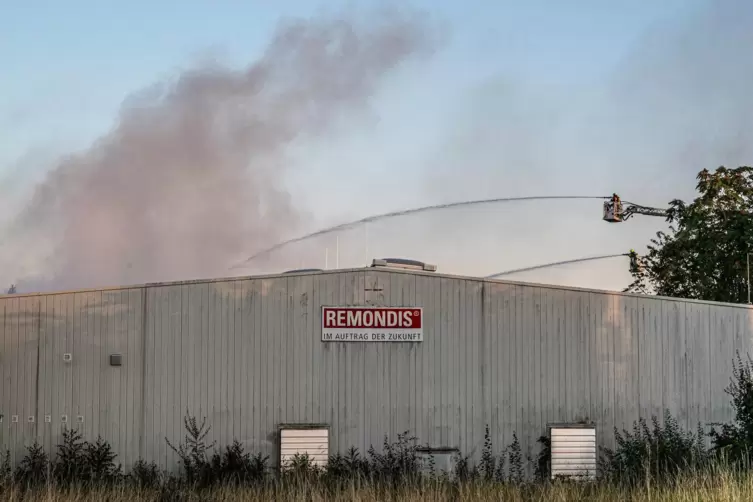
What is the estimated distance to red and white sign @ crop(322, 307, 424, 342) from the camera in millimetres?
19812

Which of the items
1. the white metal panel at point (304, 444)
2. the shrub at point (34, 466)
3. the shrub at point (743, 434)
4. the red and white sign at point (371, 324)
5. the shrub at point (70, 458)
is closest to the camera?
the shrub at point (743, 434)

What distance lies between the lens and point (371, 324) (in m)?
19.9

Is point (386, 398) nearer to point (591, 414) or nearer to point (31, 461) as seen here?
A: point (591, 414)

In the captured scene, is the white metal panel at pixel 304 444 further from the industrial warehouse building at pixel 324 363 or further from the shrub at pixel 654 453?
the shrub at pixel 654 453

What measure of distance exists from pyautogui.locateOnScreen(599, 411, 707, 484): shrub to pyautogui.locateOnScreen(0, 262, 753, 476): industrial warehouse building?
1.30ft

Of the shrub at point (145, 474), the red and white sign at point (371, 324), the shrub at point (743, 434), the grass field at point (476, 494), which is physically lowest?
the shrub at point (145, 474)

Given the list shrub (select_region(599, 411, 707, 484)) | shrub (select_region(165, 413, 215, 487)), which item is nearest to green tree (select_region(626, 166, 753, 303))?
shrub (select_region(599, 411, 707, 484))

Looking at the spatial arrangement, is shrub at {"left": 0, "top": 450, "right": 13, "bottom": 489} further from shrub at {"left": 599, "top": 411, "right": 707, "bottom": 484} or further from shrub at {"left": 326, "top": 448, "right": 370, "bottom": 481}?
shrub at {"left": 599, "top": 411, "right": 707, "bottom": 484}

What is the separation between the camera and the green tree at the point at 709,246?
34.6 meters

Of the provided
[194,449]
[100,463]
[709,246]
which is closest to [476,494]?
[194,449]

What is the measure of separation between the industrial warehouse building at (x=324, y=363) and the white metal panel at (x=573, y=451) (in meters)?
0.35

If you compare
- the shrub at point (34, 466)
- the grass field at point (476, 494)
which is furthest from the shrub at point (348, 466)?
the shrub at point (34, 466)

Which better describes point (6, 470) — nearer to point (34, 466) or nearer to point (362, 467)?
point (34, 466)

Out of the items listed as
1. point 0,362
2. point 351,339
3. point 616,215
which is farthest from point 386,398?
point 616,215
